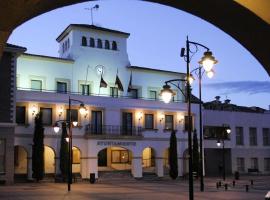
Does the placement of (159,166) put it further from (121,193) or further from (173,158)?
(121,193)

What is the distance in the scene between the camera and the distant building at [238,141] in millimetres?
56219

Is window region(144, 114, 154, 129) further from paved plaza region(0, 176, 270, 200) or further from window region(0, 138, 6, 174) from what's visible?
paved plaza region(0, 176, 270, 200)

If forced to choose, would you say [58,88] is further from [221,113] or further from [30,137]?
[221,113]

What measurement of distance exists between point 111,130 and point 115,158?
15.7ft

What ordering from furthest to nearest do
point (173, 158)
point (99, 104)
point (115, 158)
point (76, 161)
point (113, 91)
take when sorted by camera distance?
point (113, 91), point (115, 158), point (173, 158), point (76, 161), point (99, 104)

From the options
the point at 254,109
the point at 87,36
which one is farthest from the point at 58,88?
the point at 254,109

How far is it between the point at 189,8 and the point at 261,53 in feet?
4.55

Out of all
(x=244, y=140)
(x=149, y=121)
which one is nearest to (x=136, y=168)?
(x=149, y=121)

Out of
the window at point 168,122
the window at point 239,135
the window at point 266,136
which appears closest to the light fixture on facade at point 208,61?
the window at point 168,122

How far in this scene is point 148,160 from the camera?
52.8m

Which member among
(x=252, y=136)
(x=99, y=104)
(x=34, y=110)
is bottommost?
(x=252, y=136)

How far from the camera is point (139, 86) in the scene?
5219cm

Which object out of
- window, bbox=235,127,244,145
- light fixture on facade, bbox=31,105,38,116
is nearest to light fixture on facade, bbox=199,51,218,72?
light fixture on facade, bbox=31,105,38,116

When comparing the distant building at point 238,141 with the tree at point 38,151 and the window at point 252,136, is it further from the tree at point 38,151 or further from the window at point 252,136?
the tree at point 38,151
